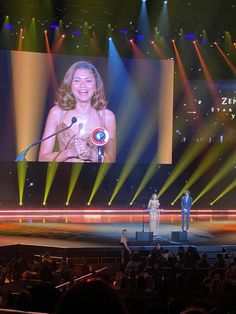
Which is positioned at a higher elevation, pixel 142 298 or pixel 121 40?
pixel 121 40

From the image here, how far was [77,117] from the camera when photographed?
1741 cm

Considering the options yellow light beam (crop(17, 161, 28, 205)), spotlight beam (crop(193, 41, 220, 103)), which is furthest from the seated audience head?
spotlight beam (crop(193, 41, 220, 103))

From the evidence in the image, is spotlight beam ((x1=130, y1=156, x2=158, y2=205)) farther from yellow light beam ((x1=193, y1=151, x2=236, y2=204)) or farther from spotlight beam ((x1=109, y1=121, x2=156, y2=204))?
yellow light beam ((x1=193, y1=151, x2=236, y2=204))

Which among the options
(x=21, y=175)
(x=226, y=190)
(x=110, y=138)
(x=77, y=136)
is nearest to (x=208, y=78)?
(x=226, y=190)

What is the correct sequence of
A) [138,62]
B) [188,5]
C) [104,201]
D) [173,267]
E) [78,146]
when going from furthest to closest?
[104,201], [138,62], [78,146], [188,5], [173,267]

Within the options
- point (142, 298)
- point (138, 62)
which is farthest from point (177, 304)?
point (138, 62)

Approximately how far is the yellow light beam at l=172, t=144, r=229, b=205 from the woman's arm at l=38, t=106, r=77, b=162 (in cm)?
676

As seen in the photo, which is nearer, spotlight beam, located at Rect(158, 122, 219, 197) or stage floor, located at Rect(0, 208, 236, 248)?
stage floor, located at Rect(0, 208, 236, 248)

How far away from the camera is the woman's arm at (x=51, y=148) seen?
1733cm

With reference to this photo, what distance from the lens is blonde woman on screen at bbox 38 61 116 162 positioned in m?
17.3

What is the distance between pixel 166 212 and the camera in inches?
842

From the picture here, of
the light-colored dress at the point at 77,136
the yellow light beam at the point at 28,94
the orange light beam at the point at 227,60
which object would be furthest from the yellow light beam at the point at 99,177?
the orange light beam at the point at 227,60

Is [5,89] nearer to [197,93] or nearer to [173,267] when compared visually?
[197,93]

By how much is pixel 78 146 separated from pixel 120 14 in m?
4.43
